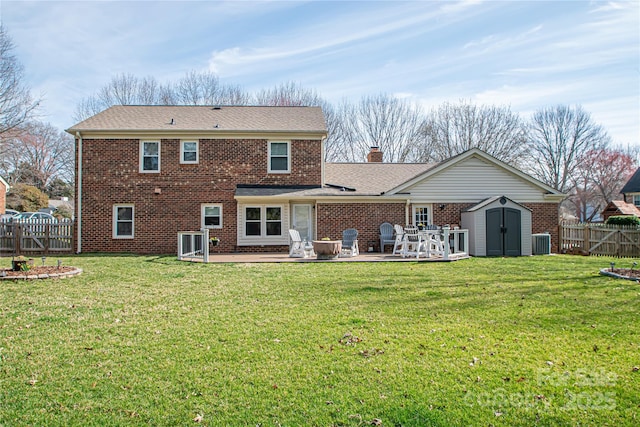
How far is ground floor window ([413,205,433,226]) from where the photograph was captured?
18219mm

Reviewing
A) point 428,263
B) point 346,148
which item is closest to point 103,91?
point 346,148

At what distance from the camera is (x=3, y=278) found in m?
9.53

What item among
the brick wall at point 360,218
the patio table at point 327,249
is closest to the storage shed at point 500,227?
the brick wall at point 360,218

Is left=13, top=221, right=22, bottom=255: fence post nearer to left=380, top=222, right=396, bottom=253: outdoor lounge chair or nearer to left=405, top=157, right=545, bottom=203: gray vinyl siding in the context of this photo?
left=380, top=222, right=396, bottom=253: outdoor lounge chair

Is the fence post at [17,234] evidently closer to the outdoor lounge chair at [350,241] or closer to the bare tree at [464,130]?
the outdoor lounge chair at [350,241]

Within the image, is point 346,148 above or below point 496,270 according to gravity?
above

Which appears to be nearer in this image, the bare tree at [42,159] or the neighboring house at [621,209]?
the neighboring house at [621,209]

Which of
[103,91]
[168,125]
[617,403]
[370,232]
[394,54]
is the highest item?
[103,91]

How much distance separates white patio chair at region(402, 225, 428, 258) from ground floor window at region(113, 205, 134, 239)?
11.2 m

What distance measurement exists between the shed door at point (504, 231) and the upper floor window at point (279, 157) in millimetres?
8433

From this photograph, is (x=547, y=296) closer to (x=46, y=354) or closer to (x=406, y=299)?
(x=406, y=299)

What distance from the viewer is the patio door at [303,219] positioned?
730 inches

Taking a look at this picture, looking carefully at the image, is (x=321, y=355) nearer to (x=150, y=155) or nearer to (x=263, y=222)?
(x=263, y=222)

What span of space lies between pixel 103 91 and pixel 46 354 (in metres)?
36.5
